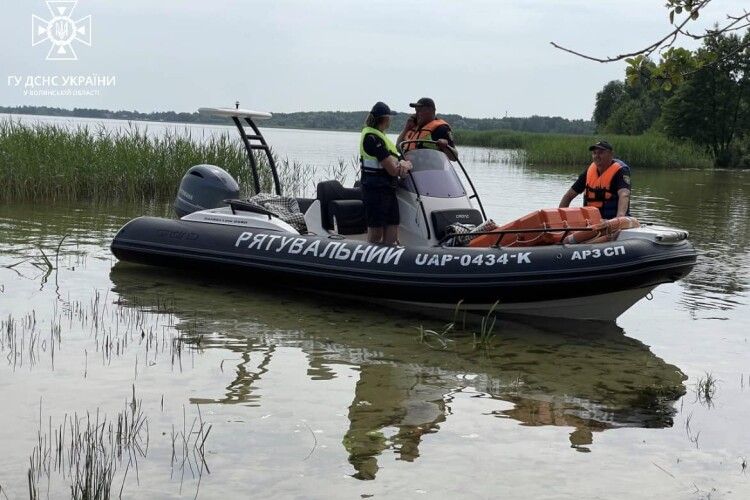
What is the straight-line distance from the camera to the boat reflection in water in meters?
4.90

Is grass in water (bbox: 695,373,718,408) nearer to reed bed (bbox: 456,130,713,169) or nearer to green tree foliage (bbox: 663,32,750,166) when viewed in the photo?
reed bed (bbox: 456,130,713,169)

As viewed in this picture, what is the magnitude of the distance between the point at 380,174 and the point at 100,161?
7442 mm

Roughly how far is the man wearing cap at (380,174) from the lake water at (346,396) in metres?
0.66

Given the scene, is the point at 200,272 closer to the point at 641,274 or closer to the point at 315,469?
the point at 641,274

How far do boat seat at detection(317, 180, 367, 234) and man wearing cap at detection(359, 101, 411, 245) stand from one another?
1.73 feet

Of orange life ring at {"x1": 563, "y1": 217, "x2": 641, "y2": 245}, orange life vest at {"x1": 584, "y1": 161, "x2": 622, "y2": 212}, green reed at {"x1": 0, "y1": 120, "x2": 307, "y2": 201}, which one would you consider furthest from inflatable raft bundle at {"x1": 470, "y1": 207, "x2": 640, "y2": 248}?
green reed at {"x1": 0, "y1": 120, "x2": 307, "y2": 201}

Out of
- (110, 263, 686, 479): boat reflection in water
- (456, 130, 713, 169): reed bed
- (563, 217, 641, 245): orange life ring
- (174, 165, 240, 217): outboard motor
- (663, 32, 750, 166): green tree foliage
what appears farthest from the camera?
(663, 32, 750, 166): green tree foliage

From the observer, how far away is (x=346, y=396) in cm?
520

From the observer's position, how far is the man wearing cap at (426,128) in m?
8.17

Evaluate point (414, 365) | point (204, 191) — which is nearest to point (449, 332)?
point (414, 365)

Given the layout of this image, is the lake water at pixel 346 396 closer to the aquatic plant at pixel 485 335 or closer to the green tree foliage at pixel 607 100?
the aquatic plant at pixel 485 335

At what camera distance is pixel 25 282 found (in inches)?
317

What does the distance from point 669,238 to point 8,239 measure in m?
6.78

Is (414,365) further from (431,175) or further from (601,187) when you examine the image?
(601,187)
